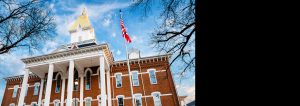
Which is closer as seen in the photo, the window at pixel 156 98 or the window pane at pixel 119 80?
the window at pixel 156 98

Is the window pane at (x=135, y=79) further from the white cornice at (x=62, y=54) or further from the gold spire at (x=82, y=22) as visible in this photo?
the gold spire at (x=82, y=22)

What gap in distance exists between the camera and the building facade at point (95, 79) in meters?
24.3

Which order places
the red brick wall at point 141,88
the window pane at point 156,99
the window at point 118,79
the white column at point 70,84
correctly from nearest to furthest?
the white column at point 70,84 < the window pane at point 156,99 < the red brick wall at point 141,88 < the window at point 118,79

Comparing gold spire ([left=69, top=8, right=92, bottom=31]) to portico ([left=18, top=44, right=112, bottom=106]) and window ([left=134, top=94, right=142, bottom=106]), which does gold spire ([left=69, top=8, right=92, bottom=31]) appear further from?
window ([left=134, top=94, right=142, bottom=106])

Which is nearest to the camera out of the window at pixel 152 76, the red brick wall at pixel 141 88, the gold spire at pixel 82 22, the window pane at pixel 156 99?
the window pane at pixel 156 99

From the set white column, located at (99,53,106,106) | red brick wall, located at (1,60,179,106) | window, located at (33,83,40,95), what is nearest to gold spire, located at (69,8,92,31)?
red brick wall, located at (1,60,179,106)

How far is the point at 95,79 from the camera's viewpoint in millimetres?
26562

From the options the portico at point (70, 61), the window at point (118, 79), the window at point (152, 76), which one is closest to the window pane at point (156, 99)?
the window at point (152, 76)

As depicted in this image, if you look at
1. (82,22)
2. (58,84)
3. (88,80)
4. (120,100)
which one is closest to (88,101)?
(88,80)

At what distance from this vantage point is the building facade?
24.3 m

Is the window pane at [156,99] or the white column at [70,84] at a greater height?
the white column at [70,84]
